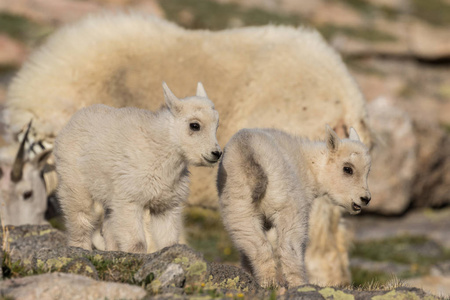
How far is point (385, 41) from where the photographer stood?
28500mm

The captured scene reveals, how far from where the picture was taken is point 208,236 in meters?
13.9

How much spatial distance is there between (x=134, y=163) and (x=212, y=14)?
2127 centimetres

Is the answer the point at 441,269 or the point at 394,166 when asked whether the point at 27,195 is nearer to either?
the point at 441,269

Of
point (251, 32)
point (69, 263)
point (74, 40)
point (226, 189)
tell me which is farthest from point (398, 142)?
point (69, 263)

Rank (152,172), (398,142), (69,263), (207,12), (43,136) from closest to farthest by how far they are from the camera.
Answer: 1. (69,263)
2. (152,172)
3. (43,136)
4. (398,142)
5. (207,12)

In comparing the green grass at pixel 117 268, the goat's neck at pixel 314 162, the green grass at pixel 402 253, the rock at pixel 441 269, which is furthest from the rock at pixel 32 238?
the rock at pixel 441 269

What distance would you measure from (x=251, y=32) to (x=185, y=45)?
3.38ft

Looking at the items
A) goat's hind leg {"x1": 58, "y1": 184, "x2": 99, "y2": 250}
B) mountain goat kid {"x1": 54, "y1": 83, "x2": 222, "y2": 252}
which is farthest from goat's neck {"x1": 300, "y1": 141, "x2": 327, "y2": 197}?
goat's hind leg {"x1": 58, "y1": 184, "x2": 99, "y2": 250}

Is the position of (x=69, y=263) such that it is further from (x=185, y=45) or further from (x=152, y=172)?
(x=185, y=45)

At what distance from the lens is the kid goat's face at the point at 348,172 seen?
5715 mm

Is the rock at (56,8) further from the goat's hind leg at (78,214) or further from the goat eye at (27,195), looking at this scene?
the goat's hind leg at (78,214)

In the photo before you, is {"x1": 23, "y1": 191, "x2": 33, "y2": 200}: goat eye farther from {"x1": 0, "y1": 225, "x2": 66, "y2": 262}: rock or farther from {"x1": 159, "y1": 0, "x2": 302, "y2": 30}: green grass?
{"x1": 159, "y1": 0, "x2": 302, "y2": 30}: green grass

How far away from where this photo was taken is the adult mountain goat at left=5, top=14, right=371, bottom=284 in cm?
803

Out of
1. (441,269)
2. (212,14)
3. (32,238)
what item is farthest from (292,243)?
(212,14)
